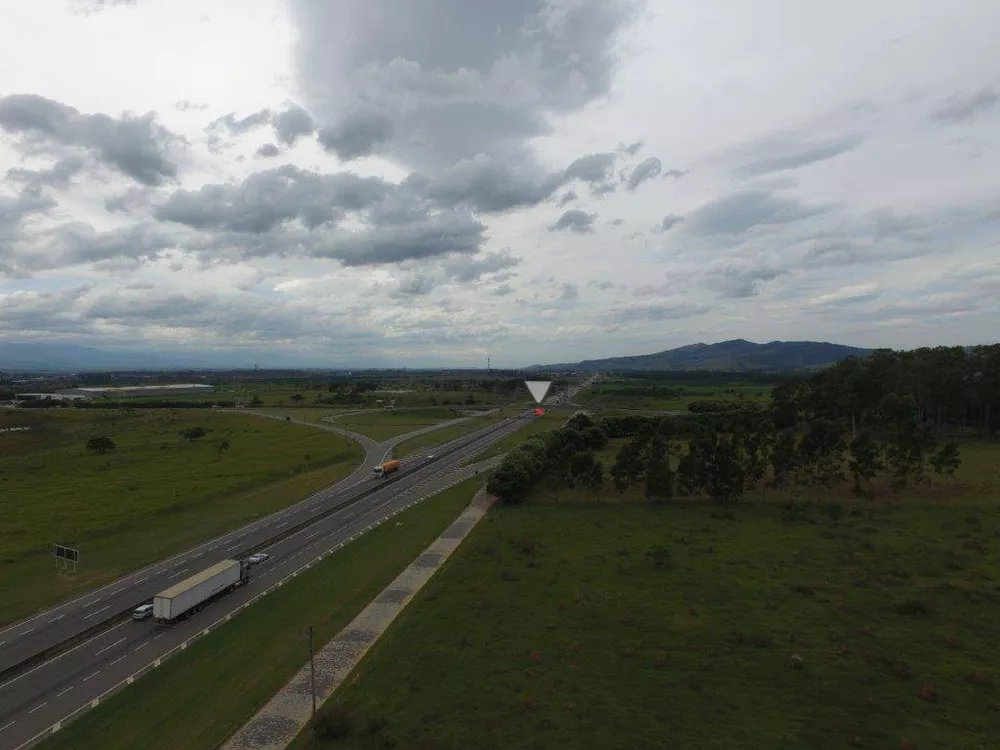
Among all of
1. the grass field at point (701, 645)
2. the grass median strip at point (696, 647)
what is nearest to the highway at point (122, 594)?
the grass median strip at point (696, 647)

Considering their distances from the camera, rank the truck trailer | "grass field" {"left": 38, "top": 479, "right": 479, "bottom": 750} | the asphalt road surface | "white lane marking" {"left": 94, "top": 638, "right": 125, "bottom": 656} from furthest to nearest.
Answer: the truck trailer
"white lane marking" {"left": 94, "top": 638, "right": 125, "bottom": 656}
the asphalt road surface
"grass field" {"left": 38, "top": 479, "right": 479, "bottom": 750}

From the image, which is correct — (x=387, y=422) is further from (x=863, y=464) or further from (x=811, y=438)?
(x=863, y=464)

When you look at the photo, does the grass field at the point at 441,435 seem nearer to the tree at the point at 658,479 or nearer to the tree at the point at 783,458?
the tree at the point at 658,479

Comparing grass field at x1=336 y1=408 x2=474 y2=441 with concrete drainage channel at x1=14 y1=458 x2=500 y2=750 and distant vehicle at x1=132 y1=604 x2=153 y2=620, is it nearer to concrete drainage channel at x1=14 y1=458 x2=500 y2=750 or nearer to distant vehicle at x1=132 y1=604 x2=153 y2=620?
concrete drainage channel at x1=14 y1=458 x2=500 y2=750

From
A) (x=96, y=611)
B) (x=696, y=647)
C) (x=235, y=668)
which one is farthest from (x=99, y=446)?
(x=696, y=647)

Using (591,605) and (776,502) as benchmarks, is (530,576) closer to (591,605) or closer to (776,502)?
(591,605)

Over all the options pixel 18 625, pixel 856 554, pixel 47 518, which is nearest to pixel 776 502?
pixel 856 554

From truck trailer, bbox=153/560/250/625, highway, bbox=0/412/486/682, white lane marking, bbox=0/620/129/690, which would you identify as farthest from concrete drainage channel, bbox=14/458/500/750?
highway, bbox=0/412/486/682
